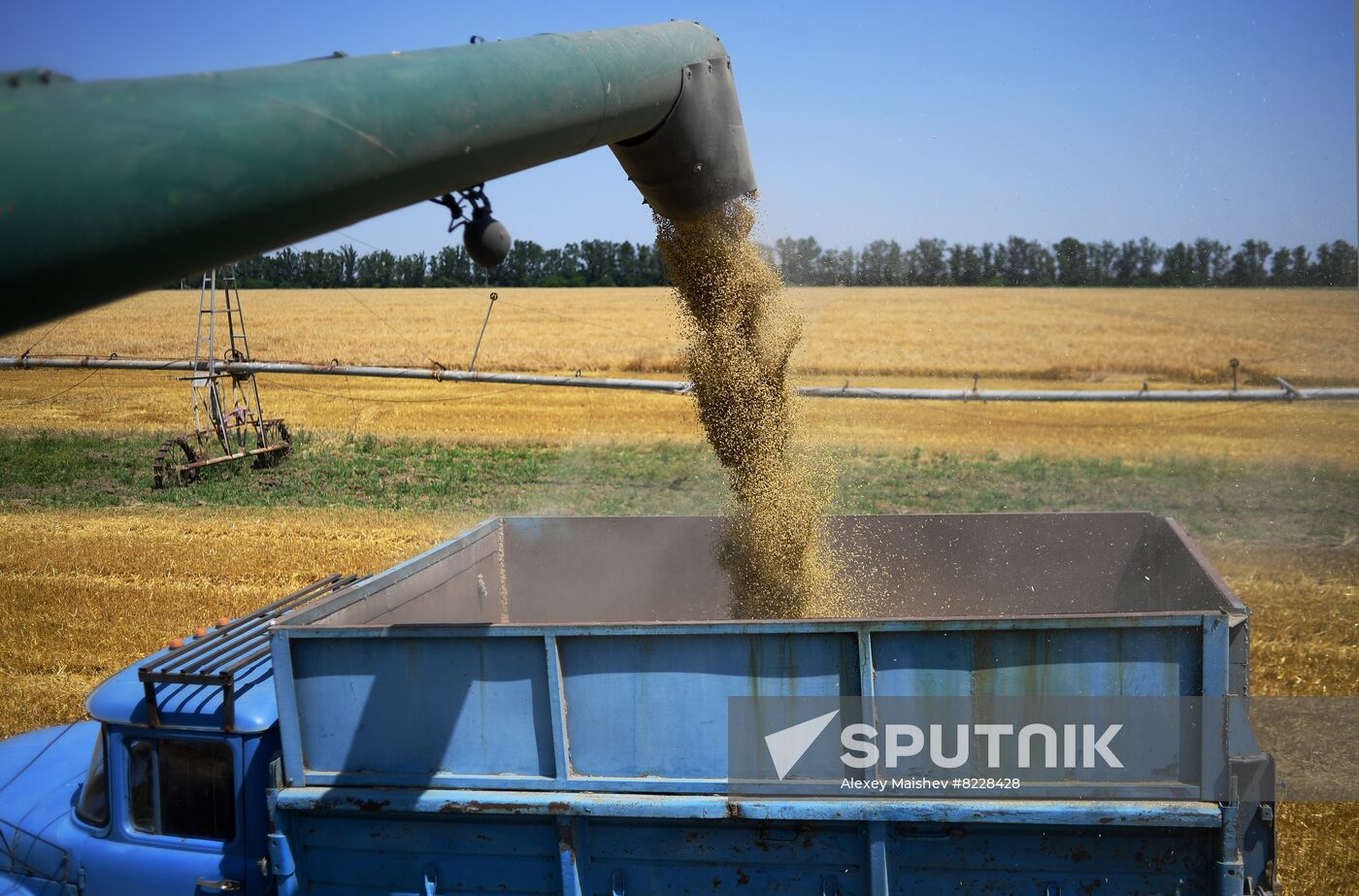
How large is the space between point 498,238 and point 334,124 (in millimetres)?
937

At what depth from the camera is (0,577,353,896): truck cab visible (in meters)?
3.54

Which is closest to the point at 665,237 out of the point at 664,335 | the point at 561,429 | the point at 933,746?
the point at 933,746

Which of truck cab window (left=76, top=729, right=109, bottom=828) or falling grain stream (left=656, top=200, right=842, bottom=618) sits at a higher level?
falling grain stream (left=656, top=200, right=842, bottom=618)

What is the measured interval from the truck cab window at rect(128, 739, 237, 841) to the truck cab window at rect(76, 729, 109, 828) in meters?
0.12

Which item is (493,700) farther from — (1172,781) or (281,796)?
(1172,781)

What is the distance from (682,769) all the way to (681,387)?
8.97 metres

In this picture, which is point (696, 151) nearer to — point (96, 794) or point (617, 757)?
A: point (617, 757)

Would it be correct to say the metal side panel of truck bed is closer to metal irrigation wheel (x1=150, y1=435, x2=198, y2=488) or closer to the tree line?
the tree line

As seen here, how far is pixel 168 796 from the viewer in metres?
3.64

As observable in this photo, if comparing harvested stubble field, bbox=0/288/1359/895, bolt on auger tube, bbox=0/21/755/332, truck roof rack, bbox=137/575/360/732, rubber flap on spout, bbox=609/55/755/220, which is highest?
rubber flap on spout, bbox=609/55/755/220

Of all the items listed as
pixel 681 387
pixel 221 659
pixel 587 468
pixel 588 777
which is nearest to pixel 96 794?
pixel 221 659

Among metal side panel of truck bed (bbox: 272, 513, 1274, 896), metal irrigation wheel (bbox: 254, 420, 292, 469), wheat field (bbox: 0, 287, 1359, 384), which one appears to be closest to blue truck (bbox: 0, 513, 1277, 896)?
metal side panel of truck bed (bbox: 272, 513, 1274, 896)

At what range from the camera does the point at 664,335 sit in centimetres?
2612

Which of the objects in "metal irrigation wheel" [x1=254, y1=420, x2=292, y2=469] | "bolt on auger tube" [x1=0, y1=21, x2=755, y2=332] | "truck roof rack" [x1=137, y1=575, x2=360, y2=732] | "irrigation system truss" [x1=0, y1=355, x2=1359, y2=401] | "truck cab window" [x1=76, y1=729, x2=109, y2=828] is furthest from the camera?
"metal irrigation wheel" [x1=254, y1=420, x2=292, y2=469]
